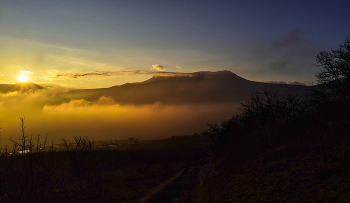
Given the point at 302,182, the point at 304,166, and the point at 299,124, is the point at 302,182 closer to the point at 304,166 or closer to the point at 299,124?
the point at 304,166

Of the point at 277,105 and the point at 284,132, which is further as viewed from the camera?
the point at 277,105

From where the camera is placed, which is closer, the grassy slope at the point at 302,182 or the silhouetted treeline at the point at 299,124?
the grassy slope at the point at 302,182

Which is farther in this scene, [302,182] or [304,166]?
[304,166]

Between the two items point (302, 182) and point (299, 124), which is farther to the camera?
point (299, 124)

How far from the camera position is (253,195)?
924cm

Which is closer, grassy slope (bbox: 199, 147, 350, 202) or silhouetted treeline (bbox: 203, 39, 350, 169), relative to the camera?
grassy slope (bbox: 199, 147, 350, 202)

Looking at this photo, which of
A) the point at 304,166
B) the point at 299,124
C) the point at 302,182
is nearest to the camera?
the point at 302,182

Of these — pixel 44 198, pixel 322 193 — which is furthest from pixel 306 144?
pixel 44 198

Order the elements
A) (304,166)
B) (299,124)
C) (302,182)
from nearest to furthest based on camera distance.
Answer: (302,182) → (304,166) → (299,124)

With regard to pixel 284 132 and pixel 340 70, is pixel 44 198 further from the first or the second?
pixel 340 70

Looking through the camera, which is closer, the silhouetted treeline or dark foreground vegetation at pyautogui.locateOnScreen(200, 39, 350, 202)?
dark foreground vegetation at pyautogui.locateOnScreen(200, 39, 350, 202)

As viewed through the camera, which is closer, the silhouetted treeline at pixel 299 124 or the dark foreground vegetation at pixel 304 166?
the dark foreground vegetation at pixel 304 166

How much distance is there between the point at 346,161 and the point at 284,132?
13.8 metres

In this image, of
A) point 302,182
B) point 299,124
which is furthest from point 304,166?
point 299,124
